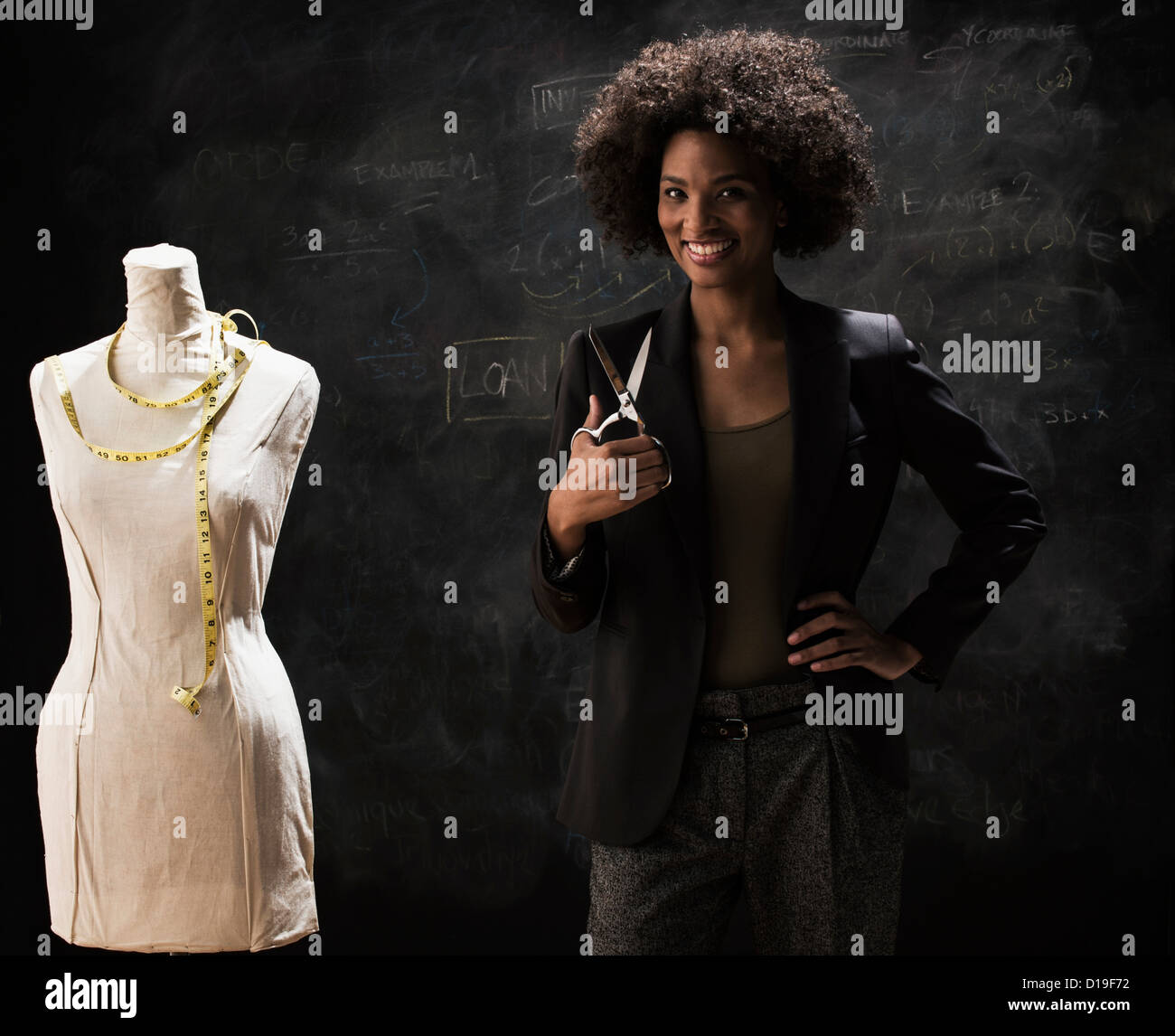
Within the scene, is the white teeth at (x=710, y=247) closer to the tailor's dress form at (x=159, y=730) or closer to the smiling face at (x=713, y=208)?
the smiling face at (x=713, y=208)

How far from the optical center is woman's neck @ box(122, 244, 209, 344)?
221cm

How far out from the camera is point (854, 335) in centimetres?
203

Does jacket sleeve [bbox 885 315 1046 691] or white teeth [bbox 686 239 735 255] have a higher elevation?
white teeth [bbox 686 239 735 255]

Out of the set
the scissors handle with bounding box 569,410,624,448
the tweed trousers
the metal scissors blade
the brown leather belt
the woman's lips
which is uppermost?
the woman's lips

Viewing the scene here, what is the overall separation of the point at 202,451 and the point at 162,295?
0.28 meters

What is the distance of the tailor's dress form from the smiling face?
79 cm

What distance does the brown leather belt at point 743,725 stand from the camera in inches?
75.4

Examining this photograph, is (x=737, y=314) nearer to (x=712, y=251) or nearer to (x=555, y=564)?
(x=712, y=251)

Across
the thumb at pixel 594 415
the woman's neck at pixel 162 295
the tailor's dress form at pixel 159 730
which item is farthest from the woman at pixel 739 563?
the woman's neck at pixel 162 295

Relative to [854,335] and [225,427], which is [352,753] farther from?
[854,335]

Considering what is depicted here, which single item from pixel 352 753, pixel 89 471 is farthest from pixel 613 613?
pixel 352 753

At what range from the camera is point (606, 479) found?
6.02ft

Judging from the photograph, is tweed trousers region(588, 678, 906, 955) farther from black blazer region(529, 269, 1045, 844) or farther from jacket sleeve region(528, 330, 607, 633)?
jacket sleeve region(528, 330, 607, 633)

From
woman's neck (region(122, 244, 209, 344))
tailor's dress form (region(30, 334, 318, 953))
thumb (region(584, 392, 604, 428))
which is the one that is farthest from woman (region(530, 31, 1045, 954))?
woman's neck (region(122, 244, 209, 344))
